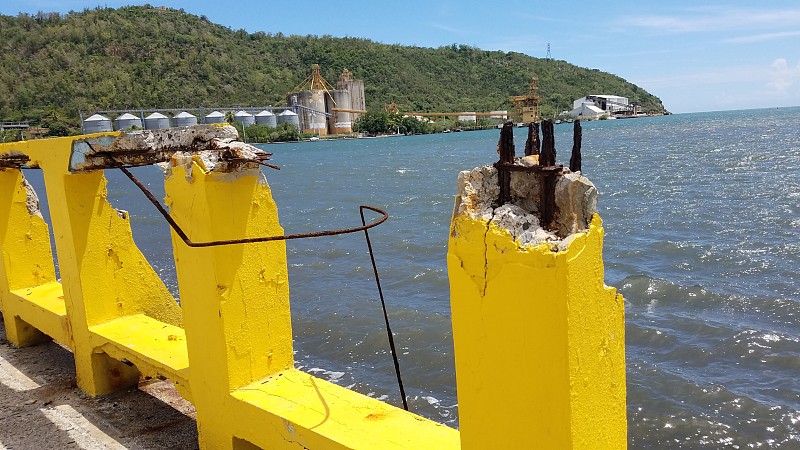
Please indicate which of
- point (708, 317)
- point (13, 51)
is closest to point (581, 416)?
point (708, 317)

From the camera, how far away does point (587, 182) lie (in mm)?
1871

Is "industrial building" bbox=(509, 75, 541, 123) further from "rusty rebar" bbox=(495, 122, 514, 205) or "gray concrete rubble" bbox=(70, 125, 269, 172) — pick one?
"gray concrete rubble" bbox=(70, 125, 269, 172)

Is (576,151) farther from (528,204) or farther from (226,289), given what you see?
(226,289)

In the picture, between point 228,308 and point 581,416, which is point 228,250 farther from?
point 581,416

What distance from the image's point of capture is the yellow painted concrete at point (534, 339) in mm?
1804

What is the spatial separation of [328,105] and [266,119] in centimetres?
1567

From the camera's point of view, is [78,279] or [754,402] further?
Answer: [754,402]

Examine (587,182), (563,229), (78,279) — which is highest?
(587,182)

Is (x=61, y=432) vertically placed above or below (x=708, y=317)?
above

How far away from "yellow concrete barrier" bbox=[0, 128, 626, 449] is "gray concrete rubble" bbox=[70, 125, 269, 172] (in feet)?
0.04

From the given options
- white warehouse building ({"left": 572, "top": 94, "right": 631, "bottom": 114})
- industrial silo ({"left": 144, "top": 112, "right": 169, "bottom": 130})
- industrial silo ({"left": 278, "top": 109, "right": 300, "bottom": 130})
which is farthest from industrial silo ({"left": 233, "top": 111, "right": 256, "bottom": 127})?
white warehouse building ({"left": 572, "top": 94, "right": 631, "bottom": 114})

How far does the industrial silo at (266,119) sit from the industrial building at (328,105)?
6218 mm

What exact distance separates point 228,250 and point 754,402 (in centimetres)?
603

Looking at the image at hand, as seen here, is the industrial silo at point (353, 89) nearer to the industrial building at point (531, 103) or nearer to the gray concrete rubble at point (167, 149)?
the industrial building at point (531, 103)
